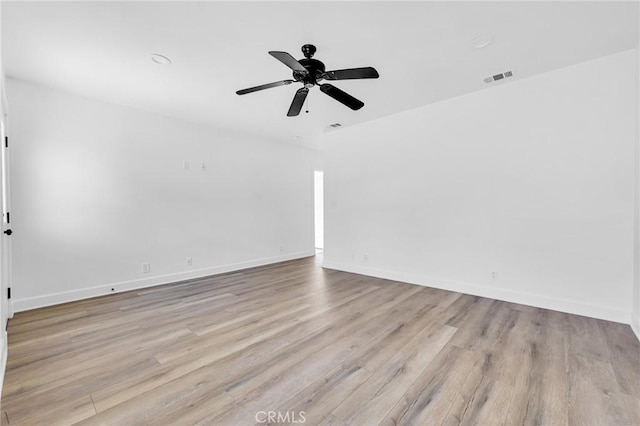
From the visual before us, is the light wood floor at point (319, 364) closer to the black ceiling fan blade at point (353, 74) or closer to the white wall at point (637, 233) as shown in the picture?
the white wall at point (637, 233)

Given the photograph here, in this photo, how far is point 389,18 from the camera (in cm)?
209

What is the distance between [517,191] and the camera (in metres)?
3.21

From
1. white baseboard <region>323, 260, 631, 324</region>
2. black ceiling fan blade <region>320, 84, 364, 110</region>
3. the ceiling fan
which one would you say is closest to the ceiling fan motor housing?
the ceiling fan

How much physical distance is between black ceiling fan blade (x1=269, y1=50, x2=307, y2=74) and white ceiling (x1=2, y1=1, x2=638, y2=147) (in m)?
A: 0.34

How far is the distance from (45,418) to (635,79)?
5.23m

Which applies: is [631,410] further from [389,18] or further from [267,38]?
[267,38]

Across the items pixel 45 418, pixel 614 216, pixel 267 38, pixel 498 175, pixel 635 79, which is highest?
pixel 267 38

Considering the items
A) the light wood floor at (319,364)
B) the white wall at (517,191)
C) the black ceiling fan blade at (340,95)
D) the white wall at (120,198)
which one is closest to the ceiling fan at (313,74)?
the black ceiling fan blade at (340,95)

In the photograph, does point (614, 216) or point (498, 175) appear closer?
point (614, 216)

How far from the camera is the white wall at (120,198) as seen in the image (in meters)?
3.09

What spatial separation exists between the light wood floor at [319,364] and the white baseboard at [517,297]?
128 millimetres

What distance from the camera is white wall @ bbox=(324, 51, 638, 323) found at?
2.70 meters

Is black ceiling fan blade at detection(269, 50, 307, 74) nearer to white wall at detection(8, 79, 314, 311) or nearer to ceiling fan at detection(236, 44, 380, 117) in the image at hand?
ceiling fan at detection(236, 44, 380, 117)

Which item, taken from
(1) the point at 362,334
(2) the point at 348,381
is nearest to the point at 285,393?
(2) the point at 348,381
